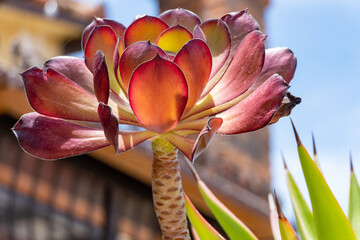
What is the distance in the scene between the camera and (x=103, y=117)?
282 mm

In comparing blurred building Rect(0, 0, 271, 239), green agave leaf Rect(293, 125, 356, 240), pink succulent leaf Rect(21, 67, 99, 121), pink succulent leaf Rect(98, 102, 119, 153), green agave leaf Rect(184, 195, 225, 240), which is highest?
pink succulent leaf Rect(98, 102, 119, 153)

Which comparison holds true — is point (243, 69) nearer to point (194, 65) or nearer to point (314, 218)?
point (194, 65)

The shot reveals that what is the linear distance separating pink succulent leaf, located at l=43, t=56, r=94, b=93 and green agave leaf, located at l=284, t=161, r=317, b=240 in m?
0.21

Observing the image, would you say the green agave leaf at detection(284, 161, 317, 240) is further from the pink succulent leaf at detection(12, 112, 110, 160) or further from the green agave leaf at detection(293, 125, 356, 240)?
the pink succulent leaf at detection(12, 112, 110, 160)

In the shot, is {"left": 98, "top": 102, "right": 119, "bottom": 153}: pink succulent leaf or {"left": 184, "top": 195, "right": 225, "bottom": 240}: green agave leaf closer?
{"left": 98, "top": 102, "right": 119, "bottom": 153}: pink succulent leaf

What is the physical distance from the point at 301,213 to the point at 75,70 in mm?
244

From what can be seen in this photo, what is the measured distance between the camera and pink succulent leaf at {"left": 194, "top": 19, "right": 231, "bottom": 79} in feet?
1.14

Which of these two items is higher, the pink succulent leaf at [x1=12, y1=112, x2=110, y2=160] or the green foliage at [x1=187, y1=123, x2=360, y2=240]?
the pink succulent leaf at [x1=12, y1=112, x2=110, y2=160]

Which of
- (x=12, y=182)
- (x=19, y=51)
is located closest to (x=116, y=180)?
(x=12, y=182)

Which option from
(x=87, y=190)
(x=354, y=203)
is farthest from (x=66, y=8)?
(x=354, y=203)

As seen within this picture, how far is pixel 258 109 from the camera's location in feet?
0.95

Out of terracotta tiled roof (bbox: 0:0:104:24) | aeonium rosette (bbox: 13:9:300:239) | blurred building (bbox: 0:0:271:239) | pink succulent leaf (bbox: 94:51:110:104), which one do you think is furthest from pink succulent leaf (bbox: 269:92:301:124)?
terracotta tiled roof (bbox: 0:0:104:24)

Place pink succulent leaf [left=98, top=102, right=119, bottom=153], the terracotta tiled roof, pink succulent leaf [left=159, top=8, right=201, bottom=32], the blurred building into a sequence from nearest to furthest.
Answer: pink succulent leaf [left=98, top=102, right=119, bottom=153], pink succulent leaf [left=159, top=8, right=201, bottom=32], the blurred building, the terracotta tiled roof

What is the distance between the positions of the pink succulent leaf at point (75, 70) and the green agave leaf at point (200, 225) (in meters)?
0.11
